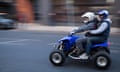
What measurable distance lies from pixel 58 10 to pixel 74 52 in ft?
64.3

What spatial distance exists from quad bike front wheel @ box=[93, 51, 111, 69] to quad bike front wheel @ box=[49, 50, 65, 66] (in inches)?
34.8

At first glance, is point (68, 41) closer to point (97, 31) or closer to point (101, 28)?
point (97, 31)

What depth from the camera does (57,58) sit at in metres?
8.77

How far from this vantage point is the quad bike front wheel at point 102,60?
821 cm

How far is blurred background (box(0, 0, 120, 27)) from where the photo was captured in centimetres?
2631

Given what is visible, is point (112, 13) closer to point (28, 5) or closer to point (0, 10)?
point (28, 5)

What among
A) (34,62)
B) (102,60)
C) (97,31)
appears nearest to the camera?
(102,60)

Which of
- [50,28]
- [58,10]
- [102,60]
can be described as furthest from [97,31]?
[58,10]

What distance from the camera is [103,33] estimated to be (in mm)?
8461

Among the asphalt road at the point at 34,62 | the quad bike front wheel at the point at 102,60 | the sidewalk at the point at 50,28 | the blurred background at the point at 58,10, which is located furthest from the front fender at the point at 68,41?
the blurred background at the point at 58,10

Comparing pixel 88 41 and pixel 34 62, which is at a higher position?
pixel 88 41

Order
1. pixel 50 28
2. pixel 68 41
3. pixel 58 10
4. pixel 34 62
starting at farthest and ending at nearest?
pixel 58 10 < pixel 50 28 < pixel 34 62 < pixel 68 41

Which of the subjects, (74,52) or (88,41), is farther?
(74,52)

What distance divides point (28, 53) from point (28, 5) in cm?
1979
